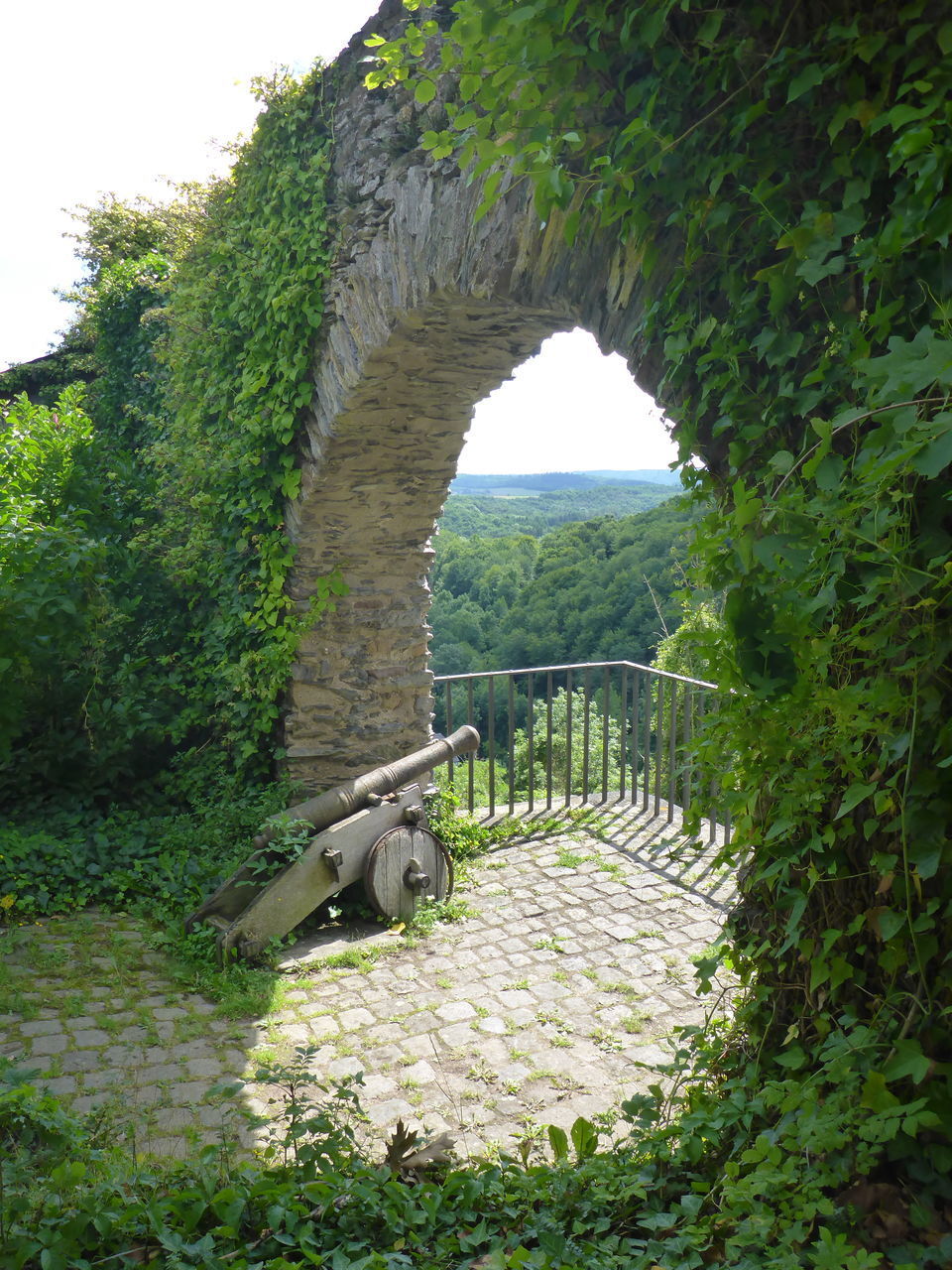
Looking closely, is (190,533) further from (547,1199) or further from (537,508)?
(537,508)

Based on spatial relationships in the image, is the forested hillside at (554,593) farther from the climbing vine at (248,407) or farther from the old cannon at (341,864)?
the old cannon at (341,864)

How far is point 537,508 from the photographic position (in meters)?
35.2

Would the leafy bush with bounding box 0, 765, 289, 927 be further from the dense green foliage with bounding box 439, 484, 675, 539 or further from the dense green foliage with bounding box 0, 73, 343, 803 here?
the dense green foliage with bounding box 439, 484, 675, 539

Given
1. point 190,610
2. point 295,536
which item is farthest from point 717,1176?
point 190,610

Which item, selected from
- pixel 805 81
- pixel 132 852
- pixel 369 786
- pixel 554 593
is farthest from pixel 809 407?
pixel 554 593

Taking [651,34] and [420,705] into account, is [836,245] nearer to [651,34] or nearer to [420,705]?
[651,34]

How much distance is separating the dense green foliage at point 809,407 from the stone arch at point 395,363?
381 mm

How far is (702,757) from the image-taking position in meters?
2.12

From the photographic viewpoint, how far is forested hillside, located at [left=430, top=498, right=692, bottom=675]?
20.9 meters

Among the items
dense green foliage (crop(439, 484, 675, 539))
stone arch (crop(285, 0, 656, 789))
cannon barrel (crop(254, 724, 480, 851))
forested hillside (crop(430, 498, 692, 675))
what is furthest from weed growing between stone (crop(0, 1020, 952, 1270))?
dense green foliage (crop(439, 484, 675, 539))

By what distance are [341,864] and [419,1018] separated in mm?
987

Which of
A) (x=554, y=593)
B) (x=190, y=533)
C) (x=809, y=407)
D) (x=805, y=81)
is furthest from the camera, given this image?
(x=554, y=593)

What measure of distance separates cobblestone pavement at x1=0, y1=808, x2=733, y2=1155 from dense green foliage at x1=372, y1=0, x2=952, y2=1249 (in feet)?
3.32

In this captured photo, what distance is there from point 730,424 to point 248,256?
4.07m
